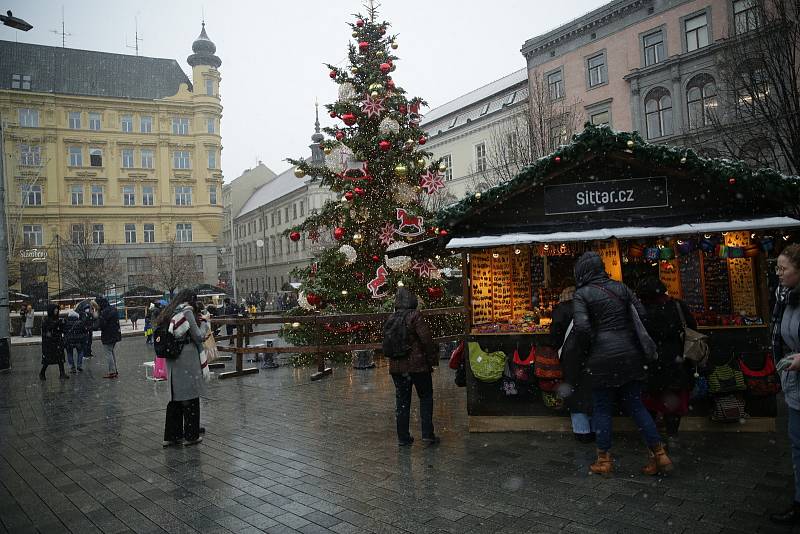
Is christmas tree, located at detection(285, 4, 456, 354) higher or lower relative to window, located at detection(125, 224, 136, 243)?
lower

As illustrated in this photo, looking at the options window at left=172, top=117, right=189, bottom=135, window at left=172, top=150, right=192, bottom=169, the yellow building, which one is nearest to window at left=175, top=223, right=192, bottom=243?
the yellow building

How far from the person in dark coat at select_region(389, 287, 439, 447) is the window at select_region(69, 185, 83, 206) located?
2173 inches

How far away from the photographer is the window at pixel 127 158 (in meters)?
53.9

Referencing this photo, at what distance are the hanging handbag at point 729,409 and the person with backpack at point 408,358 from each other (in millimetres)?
3348

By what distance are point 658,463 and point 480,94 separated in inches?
1581

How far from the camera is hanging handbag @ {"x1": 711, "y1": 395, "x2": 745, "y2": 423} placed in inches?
253

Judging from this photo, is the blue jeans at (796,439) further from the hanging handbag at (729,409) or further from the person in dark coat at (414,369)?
the person in dark coat at (414,369)

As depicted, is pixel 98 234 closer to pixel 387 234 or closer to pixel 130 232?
pixel 130 232

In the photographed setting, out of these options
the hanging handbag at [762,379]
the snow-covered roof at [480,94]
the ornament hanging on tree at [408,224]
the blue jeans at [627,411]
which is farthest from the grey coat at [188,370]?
the snow-covered roof at [480,94]

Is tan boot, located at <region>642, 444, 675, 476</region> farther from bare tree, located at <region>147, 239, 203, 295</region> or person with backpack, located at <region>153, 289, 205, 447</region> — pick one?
bare tree, located at <region>147, 239, 203, 295</region>

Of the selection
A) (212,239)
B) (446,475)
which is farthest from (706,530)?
(212,239)

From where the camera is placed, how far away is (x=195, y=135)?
5534 cm

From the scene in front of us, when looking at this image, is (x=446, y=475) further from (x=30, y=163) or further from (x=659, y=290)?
(x=30, y=163)

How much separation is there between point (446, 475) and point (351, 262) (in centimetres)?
872
